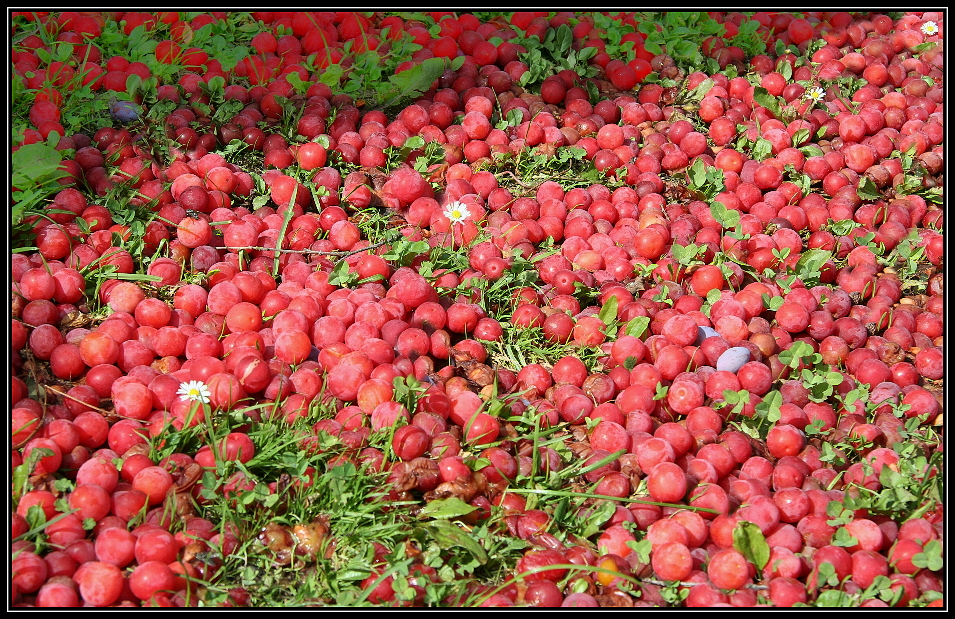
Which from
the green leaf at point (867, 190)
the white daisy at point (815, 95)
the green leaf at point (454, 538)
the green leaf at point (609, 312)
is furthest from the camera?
the white daisy at point (815, 95)

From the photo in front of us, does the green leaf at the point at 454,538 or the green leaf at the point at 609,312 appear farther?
the green leaf at the point at 609,312

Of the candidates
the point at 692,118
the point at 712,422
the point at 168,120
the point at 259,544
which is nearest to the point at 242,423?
the point at 259,544

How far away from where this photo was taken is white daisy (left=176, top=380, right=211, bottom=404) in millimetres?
2289

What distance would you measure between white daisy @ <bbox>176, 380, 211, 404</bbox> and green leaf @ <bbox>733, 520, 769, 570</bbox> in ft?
4.82

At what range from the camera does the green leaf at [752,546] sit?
206 cm

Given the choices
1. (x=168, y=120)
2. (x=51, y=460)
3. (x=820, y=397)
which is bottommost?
(x=820, y=397)

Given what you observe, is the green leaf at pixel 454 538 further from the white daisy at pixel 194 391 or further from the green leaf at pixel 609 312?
the green leaf at pixel 609 312

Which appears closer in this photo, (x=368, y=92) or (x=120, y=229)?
(x=120, y=229)

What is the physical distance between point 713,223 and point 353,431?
1785 millimetres

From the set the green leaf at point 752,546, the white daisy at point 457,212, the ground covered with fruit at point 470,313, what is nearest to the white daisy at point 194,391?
the ground covered with fruit at point 470,313

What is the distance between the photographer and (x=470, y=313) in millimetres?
2754

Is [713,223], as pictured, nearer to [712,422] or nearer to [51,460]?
[712,422]

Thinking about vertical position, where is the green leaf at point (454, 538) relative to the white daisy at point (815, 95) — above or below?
below

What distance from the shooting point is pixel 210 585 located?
1.92 meters
